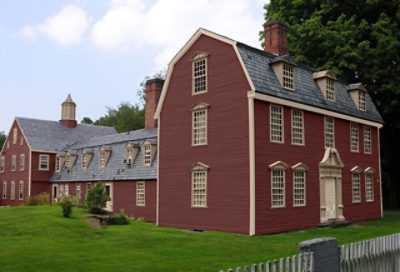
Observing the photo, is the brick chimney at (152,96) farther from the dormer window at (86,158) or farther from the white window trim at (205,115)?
the white window trim at (205,115)

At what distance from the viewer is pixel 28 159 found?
1783 inches

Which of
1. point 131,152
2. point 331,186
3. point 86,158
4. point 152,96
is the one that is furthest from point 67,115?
point 331,186

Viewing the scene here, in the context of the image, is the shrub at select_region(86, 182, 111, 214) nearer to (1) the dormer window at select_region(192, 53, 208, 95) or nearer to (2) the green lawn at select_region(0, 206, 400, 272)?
(2) the green lawn at select_region(0, 206, 400, 272)

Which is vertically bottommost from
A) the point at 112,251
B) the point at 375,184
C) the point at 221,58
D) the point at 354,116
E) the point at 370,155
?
the point at 112,251

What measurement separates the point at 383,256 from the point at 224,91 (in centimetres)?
1399

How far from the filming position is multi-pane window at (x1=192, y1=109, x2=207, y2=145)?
23969mm

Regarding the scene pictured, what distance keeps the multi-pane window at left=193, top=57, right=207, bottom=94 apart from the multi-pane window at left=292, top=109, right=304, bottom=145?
16.3ft

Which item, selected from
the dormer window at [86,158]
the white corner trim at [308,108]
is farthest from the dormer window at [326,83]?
the dormer window at [86,158]

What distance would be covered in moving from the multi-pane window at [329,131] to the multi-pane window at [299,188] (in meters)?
3.44

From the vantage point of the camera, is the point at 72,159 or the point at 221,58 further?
the point at 72,159

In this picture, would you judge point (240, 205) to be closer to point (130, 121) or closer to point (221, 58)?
point (221, 58)

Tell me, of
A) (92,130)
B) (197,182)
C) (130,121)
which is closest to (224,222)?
(197,182)

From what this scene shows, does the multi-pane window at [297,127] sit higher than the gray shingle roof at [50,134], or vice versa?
the gray shingle roof at [50,134]

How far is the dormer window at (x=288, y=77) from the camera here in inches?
952
